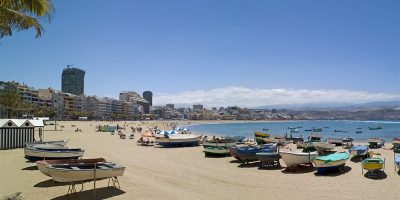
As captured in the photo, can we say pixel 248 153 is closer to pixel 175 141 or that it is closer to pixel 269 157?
pixel 269 157

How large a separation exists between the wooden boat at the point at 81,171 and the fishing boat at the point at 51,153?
18.4 ft

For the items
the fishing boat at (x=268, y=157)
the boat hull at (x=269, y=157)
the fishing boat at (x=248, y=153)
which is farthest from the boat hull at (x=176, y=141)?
the boat hull at (x=269, y=157)

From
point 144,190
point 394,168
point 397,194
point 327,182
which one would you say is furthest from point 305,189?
point 394,168

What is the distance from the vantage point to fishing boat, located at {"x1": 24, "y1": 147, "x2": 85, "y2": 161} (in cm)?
2022

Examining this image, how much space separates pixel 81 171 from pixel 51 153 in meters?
7.90

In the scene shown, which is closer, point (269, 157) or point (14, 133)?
point (269, 157)

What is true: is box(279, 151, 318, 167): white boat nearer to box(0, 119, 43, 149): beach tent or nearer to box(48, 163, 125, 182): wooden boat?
box(48, 163, 125, 182): wooden boat

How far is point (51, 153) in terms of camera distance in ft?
67.2

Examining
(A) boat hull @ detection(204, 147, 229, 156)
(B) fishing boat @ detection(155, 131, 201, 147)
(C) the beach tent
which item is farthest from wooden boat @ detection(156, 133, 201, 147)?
(C) the beach tent

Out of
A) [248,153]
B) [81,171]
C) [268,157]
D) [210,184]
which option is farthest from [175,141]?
[81,171]

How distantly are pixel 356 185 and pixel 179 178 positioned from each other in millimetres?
8497

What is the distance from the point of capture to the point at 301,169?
818 inches

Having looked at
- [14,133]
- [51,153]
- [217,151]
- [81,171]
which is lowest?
[217,151]

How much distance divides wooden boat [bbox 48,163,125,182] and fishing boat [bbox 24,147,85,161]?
560cm
